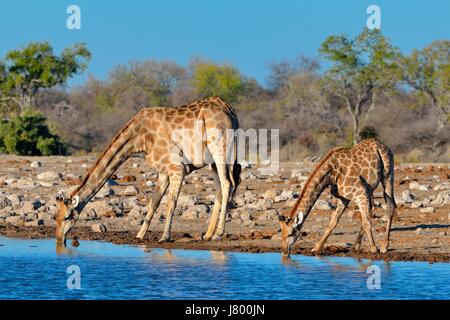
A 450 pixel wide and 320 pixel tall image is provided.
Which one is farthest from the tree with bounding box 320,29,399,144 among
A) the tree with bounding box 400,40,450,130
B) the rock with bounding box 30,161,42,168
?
the rock with bounding box 30,161,42,168

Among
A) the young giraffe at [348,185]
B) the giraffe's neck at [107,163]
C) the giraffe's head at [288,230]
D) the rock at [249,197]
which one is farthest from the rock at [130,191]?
the giraffe's head at [288,230]

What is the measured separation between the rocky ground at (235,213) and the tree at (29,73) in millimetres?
25078

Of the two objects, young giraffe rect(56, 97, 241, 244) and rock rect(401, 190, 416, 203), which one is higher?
young giraffe rect(56, 97, 241, 244)

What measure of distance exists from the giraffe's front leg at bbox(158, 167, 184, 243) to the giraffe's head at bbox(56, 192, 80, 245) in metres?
1.29

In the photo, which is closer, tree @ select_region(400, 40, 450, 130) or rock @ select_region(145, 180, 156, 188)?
rock @ select_region(145, 180, 156, 188)

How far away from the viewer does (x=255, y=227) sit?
642 inches

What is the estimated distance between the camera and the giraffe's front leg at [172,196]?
15.0 meters

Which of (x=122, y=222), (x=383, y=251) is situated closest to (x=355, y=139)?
(x=122, y=222)

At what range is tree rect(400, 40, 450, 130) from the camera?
1743 inches

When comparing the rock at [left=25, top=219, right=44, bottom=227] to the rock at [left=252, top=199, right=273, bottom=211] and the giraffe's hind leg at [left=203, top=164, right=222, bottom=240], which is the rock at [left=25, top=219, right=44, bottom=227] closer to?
the giraffe's hind leg at [left=203, top=164, right=222, bottom=240]

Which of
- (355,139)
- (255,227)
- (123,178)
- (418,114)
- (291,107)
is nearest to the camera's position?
(255,227)

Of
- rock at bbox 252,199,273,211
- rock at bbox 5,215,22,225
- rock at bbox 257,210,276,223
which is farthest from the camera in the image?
rock at bbox 252,199,273,211

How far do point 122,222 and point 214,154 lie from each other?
247 centimetres

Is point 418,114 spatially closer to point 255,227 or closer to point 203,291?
point 255,227
